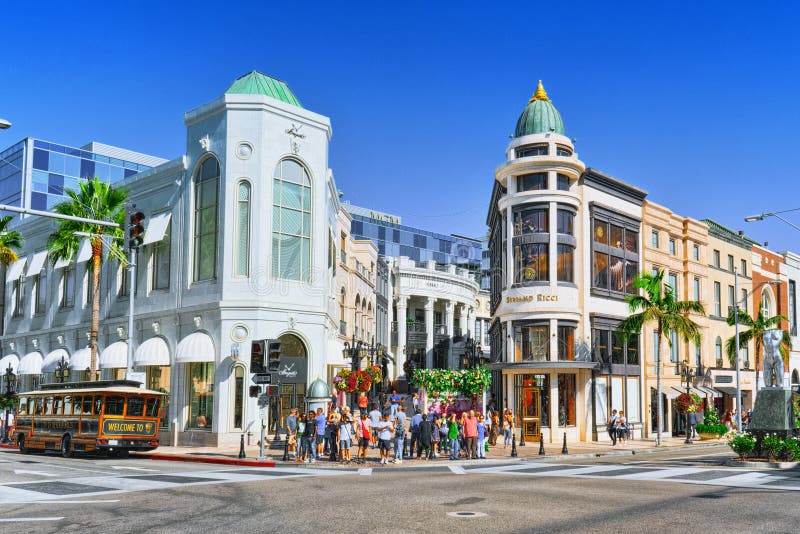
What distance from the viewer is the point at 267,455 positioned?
2936 centimetres

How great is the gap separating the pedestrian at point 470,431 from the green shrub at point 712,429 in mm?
19004

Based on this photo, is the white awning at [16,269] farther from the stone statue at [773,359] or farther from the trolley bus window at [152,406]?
the stone statue at [773,359]

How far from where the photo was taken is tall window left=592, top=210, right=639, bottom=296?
141 feet

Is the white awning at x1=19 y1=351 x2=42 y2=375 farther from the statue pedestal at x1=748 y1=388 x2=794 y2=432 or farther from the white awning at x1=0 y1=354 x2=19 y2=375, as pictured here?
the statue pedestal at x1=748 y1=388 x2=794 y2=432

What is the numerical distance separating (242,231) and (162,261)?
5.78 meters

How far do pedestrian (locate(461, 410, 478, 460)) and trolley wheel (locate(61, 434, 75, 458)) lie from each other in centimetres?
1398

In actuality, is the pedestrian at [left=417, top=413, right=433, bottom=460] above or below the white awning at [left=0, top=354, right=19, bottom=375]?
below

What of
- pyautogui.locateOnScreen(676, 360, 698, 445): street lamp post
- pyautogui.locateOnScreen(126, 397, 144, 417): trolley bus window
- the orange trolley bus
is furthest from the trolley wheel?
pyautogui.locateOnScreen(676, 360, 698, 445): street lamp post

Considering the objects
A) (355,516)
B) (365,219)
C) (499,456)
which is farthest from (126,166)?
(355,516)

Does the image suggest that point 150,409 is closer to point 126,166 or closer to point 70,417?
point 70,417

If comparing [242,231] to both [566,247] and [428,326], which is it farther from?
[428,326]

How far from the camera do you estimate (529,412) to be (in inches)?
1586

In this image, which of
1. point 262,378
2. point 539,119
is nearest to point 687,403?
point 539,119

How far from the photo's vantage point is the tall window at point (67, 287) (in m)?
47.7
